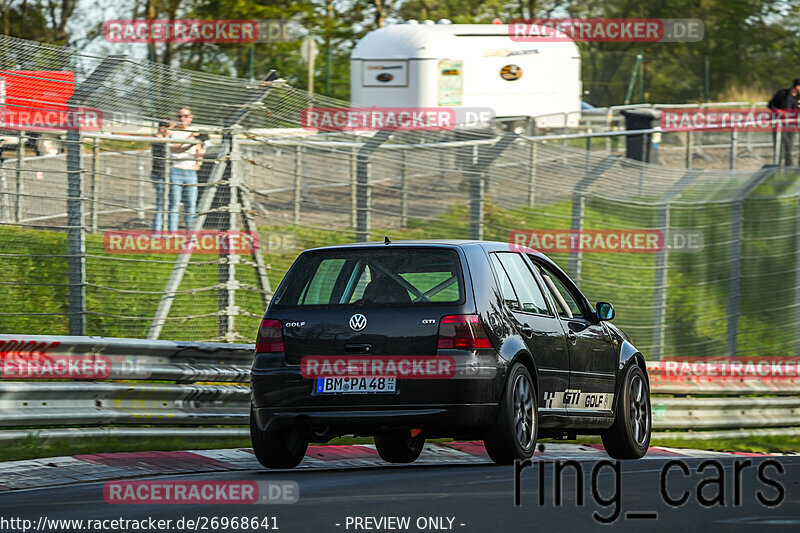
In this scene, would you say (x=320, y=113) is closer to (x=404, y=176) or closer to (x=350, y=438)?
(x=404, y=176)

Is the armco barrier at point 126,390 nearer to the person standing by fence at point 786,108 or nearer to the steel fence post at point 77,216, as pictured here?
the steel fence post at point 77,216

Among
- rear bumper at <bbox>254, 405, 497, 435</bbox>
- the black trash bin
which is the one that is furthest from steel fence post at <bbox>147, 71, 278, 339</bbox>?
the black trash bin

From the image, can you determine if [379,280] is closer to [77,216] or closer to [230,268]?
[77,216]

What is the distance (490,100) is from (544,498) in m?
25.1

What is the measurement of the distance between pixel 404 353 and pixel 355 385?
36 centimetres

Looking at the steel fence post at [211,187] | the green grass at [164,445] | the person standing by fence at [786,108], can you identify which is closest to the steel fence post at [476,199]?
the steel fence post at [211,187]

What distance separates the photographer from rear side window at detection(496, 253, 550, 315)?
9789 millimetres

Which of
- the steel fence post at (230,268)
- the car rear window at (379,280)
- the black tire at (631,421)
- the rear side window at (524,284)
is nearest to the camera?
the car rear window at (379,280)

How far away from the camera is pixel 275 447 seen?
9.52m

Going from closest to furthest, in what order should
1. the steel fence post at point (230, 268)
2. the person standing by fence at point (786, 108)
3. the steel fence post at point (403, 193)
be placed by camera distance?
1. the steel fence post at point (230, 268)
2. the steel fence post at point (403, 193)
3. the person standing by fence at point (786, 108)

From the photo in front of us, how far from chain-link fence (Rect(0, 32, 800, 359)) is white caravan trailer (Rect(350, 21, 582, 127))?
12000 mm

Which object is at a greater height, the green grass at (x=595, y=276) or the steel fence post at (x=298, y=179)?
the steel fence post at (x=298, y=179)

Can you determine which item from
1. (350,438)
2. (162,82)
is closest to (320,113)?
(162,82)

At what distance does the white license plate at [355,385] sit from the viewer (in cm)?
896
